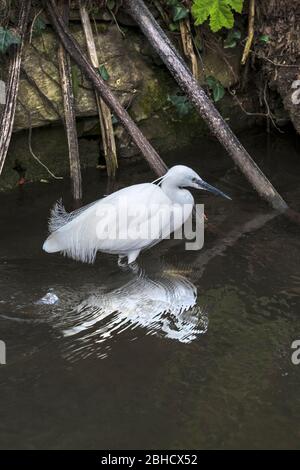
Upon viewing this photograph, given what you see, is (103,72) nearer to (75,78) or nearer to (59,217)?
(75,78)

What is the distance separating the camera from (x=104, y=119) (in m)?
5.65

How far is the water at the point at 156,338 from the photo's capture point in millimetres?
3057

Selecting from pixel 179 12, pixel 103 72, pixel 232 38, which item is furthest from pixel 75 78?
pixel 232 38

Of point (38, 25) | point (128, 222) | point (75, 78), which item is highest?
point (38, 25)

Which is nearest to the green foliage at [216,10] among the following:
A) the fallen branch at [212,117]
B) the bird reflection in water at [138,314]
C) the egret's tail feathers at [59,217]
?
the fallen branch at [212,117]

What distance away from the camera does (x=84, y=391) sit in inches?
130

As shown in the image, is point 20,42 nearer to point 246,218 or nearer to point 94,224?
point 94,224

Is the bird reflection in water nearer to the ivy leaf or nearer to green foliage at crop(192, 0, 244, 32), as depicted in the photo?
the ivy leaf

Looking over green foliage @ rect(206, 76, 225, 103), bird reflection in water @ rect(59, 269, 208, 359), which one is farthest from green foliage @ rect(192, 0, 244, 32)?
bird reflection in water @ rect(59, 269, 208, 359)

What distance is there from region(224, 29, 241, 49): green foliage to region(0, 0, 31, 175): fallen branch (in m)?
1.75

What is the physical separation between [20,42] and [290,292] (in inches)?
107

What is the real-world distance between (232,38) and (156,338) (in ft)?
10.4

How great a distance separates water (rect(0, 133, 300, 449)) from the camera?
3057mm
